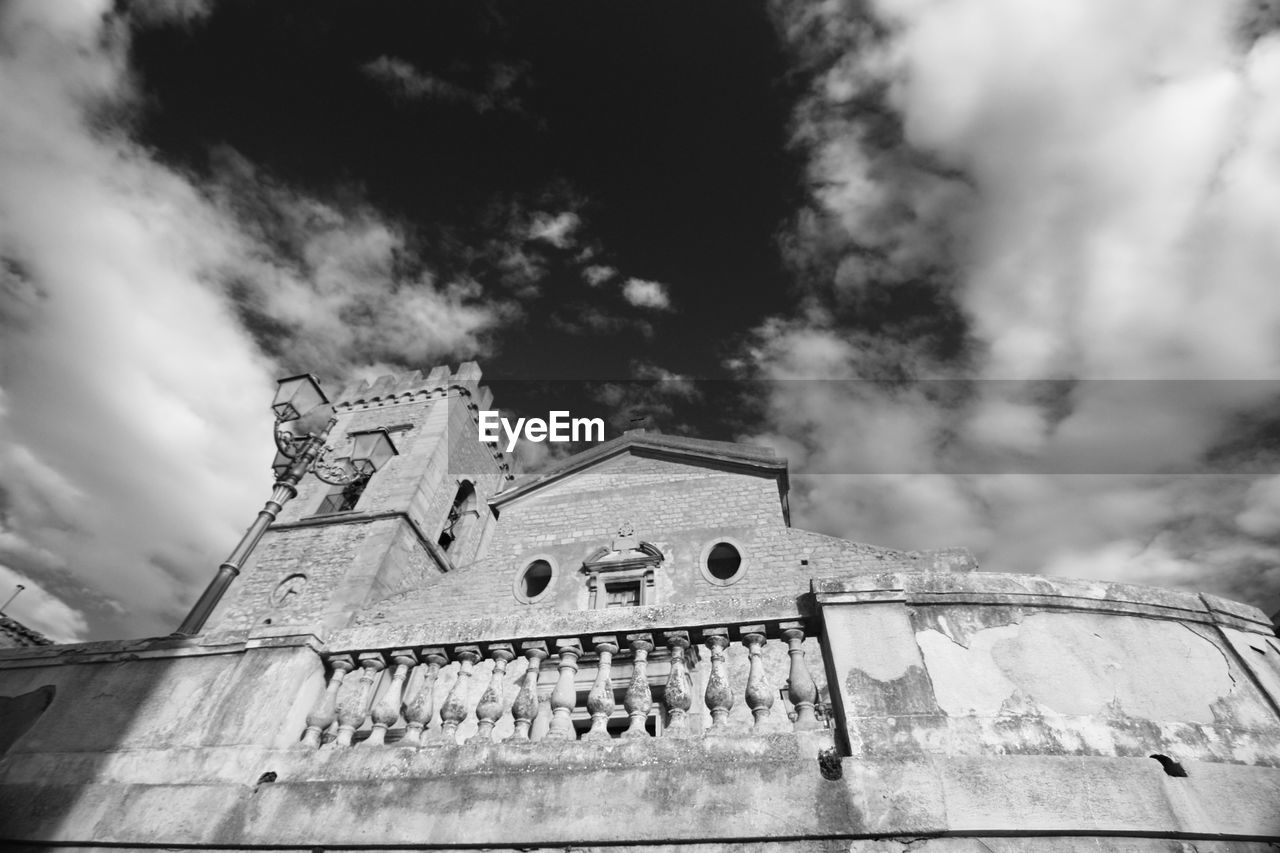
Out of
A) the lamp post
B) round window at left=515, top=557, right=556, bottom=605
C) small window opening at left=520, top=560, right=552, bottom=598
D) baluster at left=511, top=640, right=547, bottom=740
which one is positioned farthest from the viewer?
small window opening at left=520, top=560, right=552, bottom=598

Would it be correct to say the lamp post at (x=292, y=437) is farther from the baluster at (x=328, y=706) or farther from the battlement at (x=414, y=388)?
the battlement at (x=414, y=388)

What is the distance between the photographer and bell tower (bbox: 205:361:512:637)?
14172 millimetres

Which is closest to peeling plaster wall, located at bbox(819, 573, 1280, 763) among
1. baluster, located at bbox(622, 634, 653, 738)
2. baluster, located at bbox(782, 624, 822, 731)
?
baluster, located at bbox(782, 624, 822, 731)

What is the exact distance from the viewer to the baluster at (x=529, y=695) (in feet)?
12.8

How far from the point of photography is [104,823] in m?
3.79

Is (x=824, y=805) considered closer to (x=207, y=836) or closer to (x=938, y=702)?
(x=938, y=702)

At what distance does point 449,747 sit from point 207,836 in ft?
4.71

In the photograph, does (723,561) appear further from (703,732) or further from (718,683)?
(703,732)

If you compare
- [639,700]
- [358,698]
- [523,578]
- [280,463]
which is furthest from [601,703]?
[523,578]

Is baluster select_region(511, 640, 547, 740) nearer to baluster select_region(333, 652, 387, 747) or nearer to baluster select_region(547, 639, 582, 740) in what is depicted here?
baluster select_region(547, 639, 582, 740)

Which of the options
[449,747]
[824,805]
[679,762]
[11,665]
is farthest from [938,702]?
[11,665]

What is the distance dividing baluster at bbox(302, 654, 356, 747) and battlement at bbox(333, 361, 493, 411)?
16.4 m

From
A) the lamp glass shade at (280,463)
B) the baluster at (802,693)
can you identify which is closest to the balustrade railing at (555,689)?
the baluster at (802,693)

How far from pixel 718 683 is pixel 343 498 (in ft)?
53.6
